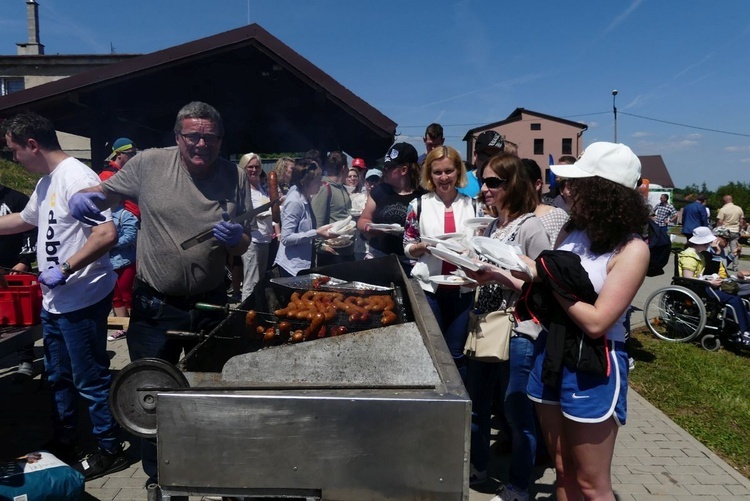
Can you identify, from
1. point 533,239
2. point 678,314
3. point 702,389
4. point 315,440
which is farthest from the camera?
point 678,314

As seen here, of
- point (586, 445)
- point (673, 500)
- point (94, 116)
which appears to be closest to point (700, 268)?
point (673, 500)

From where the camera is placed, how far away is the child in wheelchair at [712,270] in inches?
241

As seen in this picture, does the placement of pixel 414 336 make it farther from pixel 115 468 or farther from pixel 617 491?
pixel 115 468

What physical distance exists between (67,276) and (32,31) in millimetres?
29363

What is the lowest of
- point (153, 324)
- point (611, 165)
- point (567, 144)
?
point (153, 324)

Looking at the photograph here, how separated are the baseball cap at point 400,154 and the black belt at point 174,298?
5.80ft

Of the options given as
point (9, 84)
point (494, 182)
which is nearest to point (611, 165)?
point (494, 182)

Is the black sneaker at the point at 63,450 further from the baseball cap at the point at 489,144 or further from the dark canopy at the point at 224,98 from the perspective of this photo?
the dark canopy at the point at 224,98

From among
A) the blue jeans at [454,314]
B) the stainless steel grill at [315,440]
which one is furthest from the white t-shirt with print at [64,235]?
the blue jeans at [454,314]

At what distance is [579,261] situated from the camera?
199 centimetres

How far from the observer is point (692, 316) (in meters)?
6.55

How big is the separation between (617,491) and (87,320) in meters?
3.33

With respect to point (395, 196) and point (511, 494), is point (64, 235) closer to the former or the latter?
point (395, 196)

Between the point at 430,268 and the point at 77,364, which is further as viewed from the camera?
the point at 430,268
